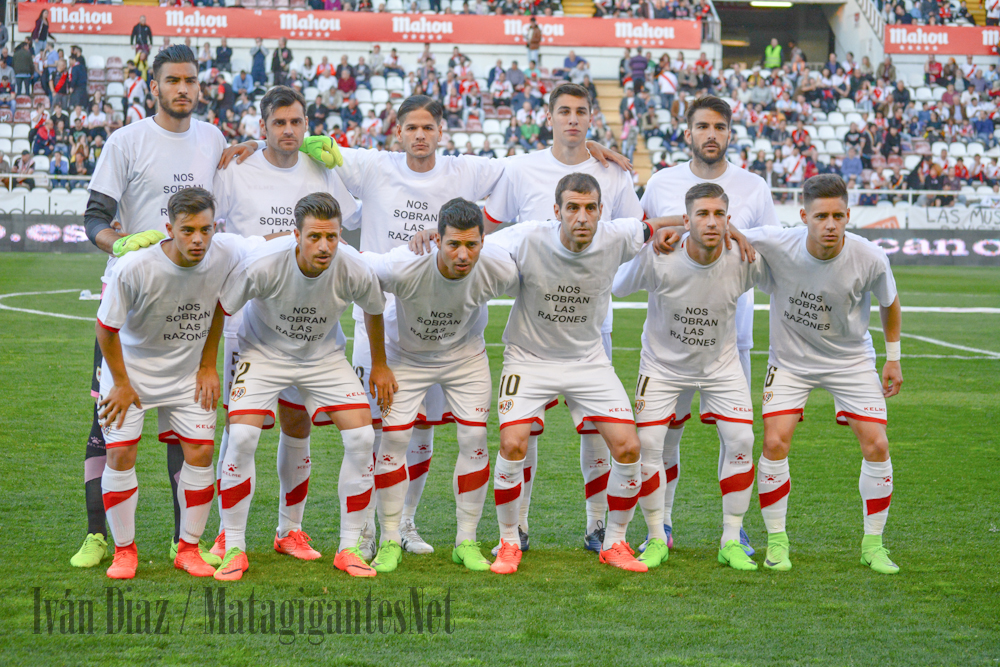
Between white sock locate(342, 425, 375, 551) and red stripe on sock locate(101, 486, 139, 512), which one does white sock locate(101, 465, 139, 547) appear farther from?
white sock locate(342, 425, 375, 551)

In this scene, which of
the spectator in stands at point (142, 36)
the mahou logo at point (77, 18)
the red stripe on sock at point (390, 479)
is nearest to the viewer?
the red stripe on sock at point (390, 479)

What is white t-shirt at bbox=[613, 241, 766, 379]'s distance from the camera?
5.09 meters

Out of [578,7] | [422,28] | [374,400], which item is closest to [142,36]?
[422,28]

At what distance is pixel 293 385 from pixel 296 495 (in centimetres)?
63

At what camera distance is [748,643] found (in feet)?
12.9

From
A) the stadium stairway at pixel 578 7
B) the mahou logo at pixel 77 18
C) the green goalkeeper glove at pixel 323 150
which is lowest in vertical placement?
the green goalkeeper glove at pixel 323 150

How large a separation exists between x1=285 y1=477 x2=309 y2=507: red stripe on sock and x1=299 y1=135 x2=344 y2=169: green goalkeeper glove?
67.3 inches

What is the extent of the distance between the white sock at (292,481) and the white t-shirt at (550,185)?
1.76 meters

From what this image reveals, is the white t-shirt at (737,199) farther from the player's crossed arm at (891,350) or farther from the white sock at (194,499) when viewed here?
the white sock at (194,499)

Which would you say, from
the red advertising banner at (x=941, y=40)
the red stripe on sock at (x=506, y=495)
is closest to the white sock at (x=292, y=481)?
the red stripe on sock at (x=506, y=495)

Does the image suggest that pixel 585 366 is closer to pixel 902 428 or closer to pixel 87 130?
pixel 902 428

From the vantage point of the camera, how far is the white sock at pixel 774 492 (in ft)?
16.4

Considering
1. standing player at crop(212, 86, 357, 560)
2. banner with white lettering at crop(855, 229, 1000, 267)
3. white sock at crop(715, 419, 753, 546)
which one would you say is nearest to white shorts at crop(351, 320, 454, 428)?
standing player at crop(212, 86, 357, 560)

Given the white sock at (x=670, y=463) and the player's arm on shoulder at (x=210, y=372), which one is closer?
A: the player's arm on shoulder at (x=210, y=372)
